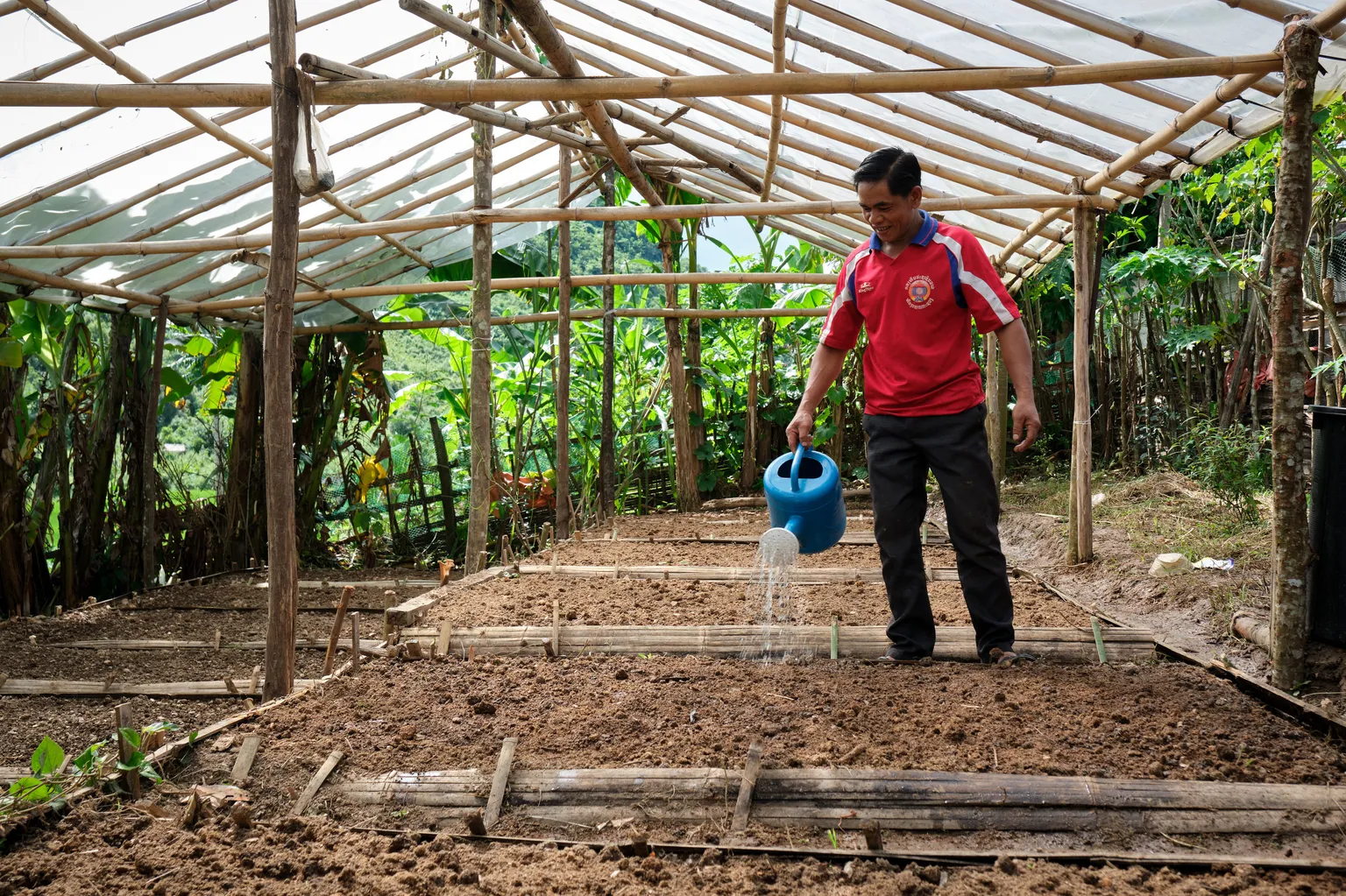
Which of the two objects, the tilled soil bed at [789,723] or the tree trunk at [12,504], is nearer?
the tilled soil bed at [789,723]

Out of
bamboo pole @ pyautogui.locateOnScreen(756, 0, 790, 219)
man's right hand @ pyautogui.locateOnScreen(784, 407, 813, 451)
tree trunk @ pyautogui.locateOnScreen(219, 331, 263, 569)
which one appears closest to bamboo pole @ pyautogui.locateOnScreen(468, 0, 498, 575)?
bamboo pole @ pyautogui.locateOnScreen(756, 0, 790, 219)

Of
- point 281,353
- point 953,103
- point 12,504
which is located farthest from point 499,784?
point 12,504

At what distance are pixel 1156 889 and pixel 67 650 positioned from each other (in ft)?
15.8

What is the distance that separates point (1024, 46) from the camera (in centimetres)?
366

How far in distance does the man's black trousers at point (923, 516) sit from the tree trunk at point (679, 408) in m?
5.39

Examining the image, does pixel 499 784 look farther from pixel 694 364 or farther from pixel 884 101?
pixel 694 364

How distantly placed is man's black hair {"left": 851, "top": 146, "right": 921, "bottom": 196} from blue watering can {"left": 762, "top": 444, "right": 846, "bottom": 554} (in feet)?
2.67

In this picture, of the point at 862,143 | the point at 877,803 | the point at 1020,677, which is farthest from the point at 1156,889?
the point at 862,143

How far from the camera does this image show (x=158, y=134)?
15.3ft

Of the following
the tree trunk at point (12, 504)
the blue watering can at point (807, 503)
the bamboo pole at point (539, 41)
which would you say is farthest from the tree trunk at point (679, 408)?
the blue watering can at point (807, 503)

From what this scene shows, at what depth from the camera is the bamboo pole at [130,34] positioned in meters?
3.85

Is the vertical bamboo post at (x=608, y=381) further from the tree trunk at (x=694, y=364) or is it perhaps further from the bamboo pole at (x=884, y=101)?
the bamboo pole at (x=884, y=101)

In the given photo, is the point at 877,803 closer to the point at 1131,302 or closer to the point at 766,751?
the point at 766,751

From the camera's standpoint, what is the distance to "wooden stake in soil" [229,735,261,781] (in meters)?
2.16
